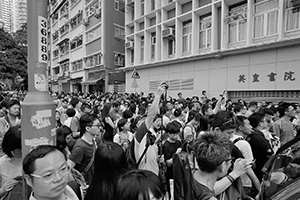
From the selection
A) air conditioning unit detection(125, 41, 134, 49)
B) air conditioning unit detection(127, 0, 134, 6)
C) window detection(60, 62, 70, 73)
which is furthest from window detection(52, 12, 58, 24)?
air conditioning unit detection(125, 41, 134, 49)

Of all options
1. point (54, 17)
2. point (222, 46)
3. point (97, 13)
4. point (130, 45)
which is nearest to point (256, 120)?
point (222, 46)

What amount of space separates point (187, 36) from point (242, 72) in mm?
5318

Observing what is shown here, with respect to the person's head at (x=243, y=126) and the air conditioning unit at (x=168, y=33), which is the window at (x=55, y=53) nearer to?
the air conditioning unit at (x=168, y=33)

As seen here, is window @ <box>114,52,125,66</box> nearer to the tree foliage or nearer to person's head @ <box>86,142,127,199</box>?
the tree foliage

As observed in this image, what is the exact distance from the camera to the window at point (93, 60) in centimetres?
2583

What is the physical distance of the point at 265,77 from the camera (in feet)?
36.0

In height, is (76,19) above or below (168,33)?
above

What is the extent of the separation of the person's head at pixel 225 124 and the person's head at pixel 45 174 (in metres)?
2.31

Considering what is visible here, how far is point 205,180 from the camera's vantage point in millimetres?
1929

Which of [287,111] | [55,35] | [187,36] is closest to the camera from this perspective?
[287,111]

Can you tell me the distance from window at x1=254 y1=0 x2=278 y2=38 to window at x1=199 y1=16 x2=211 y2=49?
301 centimetres

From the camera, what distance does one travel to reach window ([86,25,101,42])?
2572 centimetres

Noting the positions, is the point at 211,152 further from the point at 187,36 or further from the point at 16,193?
the point at 187,36

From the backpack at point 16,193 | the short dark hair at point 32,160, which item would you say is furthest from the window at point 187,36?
the short dark hair at point 32,160
